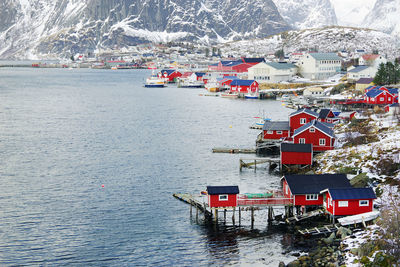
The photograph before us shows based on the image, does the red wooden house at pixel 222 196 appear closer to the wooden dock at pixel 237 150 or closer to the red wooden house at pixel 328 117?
the wooden dock at pixel 237 150

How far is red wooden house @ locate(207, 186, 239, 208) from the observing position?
3497cm

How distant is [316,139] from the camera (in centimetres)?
5128

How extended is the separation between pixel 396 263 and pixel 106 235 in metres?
17.0

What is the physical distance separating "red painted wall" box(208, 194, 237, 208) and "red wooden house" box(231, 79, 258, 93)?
86.8 metres

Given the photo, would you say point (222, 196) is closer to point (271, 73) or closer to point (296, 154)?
point (296, 154)

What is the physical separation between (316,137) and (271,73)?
81.5 m

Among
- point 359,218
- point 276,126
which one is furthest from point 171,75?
point 359,218

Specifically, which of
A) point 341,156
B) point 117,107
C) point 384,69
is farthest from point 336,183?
point 117,107

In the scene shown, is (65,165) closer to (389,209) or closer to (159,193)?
(159,193)

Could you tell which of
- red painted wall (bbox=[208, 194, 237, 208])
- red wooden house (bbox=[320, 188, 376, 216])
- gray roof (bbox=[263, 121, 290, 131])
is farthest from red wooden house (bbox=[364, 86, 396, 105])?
red painted wall (bbox=[208, 194, 237, 208])

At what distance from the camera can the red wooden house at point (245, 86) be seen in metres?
121

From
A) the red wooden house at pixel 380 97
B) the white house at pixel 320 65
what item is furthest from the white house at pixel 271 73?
the red wooden house at pixel 380 97

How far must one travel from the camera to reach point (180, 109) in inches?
3871

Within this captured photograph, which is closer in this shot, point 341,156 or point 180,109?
point 341,156
